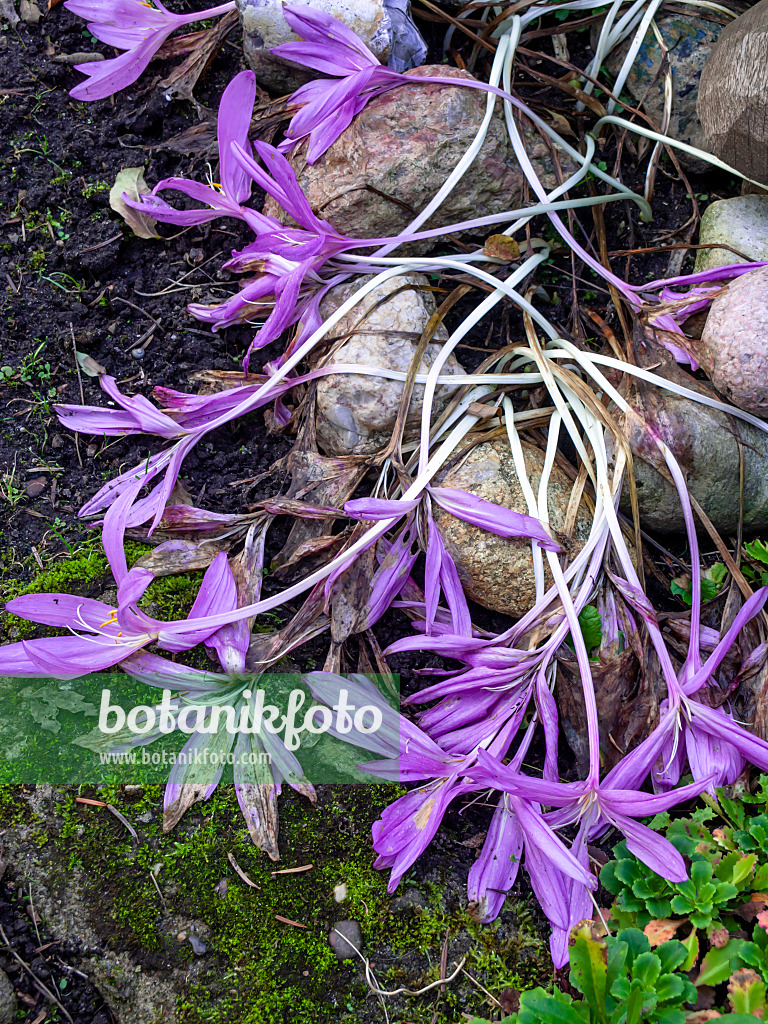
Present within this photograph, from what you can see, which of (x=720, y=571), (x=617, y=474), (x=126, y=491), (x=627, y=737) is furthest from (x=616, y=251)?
(x=126, y=491)

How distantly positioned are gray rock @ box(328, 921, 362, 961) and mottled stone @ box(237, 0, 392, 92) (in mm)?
2233

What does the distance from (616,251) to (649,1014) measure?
1948 millimetres

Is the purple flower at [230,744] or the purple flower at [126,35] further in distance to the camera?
the purple flower at [126,35]

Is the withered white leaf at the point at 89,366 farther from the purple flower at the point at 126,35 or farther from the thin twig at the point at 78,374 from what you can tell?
the purple flower at the point at 126,35

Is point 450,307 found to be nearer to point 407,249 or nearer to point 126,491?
point 407,249

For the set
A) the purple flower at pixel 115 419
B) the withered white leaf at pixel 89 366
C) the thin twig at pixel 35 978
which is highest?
the withered white leaf at pixel 89 366

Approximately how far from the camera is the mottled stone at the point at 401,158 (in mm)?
1916

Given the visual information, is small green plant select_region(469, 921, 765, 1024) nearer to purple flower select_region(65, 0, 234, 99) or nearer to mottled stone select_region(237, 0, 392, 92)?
mottled stone select_region(237, 0, 392, 92)

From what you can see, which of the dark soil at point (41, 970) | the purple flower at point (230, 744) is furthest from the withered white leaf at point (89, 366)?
the dark soil at point (41, 970)

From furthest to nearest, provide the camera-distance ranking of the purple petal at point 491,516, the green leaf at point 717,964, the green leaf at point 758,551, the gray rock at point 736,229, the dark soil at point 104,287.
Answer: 1. the gray rock at point 736,229
2. the dark soil at point 104,287
3. the green leaf at point 758,551
4. the purple petal at point 491,516
5. the green leaf at point 717,964

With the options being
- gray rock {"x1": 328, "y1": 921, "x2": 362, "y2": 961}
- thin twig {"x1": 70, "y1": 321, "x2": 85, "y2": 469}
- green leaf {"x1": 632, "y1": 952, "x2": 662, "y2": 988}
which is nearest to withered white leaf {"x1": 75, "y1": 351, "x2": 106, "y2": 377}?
thin twig {"x1": 70, "y1": 321, "x2": 85, "y2": 469}

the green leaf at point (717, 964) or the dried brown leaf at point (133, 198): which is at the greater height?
the dried brown leaf at point (133, 198)

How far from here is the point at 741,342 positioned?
173cm

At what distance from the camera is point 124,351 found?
6.58 feet
